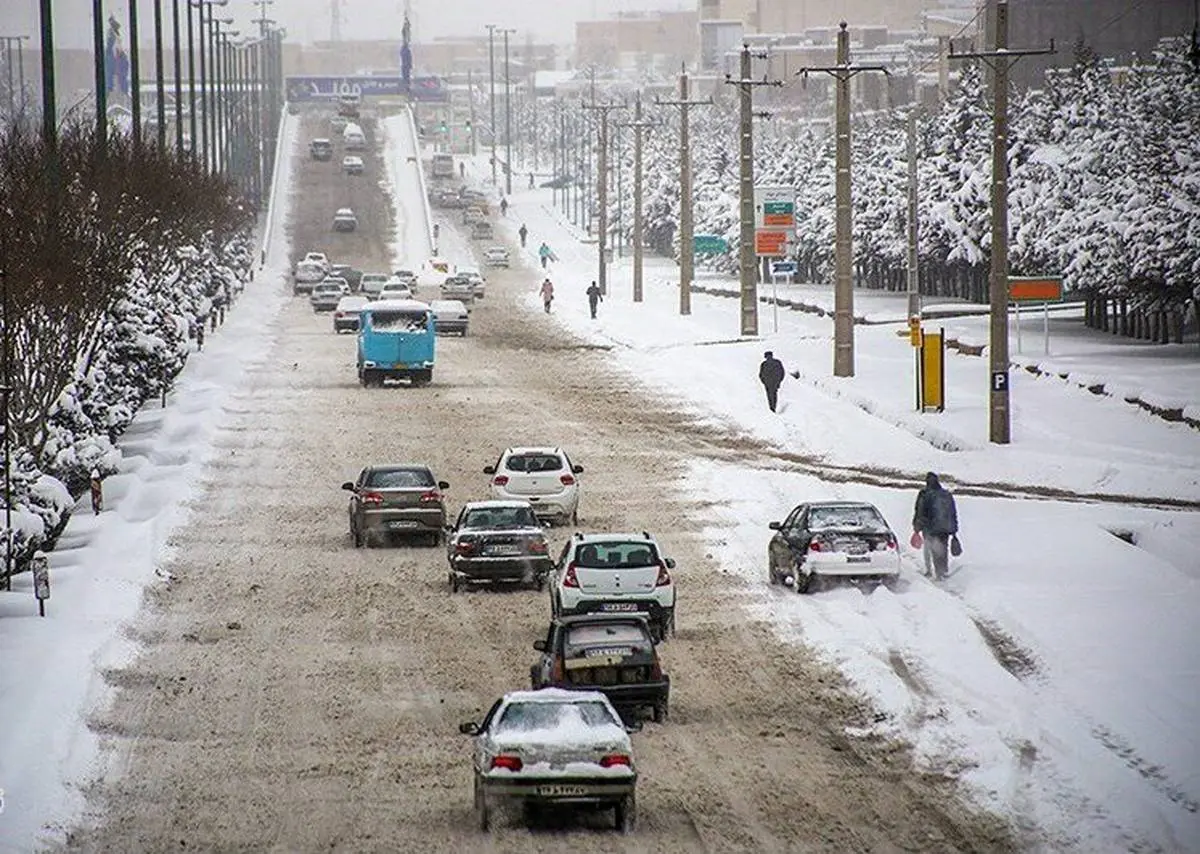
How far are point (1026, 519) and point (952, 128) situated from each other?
6007cm

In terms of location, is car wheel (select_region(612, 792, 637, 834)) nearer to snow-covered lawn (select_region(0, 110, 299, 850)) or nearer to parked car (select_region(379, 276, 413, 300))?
snow-covered lawn (select_region(0, 110, 299, 850))

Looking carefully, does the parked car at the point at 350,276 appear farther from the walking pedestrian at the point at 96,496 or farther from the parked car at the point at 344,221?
the walking pedestrian at the point at 96,496

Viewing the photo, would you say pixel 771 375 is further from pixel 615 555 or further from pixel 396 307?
pixel 615 555

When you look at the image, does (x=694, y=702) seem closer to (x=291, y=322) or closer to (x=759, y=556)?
(x=759, y=556)

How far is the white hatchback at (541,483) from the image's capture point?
38.1 m

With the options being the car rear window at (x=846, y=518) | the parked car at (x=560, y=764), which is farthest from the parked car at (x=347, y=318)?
the parked car at (x=560, y=764)

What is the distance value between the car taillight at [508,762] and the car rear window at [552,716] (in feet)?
0.98

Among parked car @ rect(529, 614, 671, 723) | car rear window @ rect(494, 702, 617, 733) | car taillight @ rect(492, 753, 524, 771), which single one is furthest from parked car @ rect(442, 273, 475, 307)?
car taillight @ rect(492, 753, 524, 771)

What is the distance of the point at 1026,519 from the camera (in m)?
Answer: 36.9

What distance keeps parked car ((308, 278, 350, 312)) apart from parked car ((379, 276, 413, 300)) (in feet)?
6.35

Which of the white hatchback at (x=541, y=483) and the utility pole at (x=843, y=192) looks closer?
the white hatchback at (x=541, y=483)

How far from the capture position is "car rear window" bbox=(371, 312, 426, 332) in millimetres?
62844

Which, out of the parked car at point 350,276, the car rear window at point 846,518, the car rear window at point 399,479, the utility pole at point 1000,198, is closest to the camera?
the car rear window at point 846,518

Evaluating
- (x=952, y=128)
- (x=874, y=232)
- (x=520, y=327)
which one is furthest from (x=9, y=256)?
(x=874, y=232)
